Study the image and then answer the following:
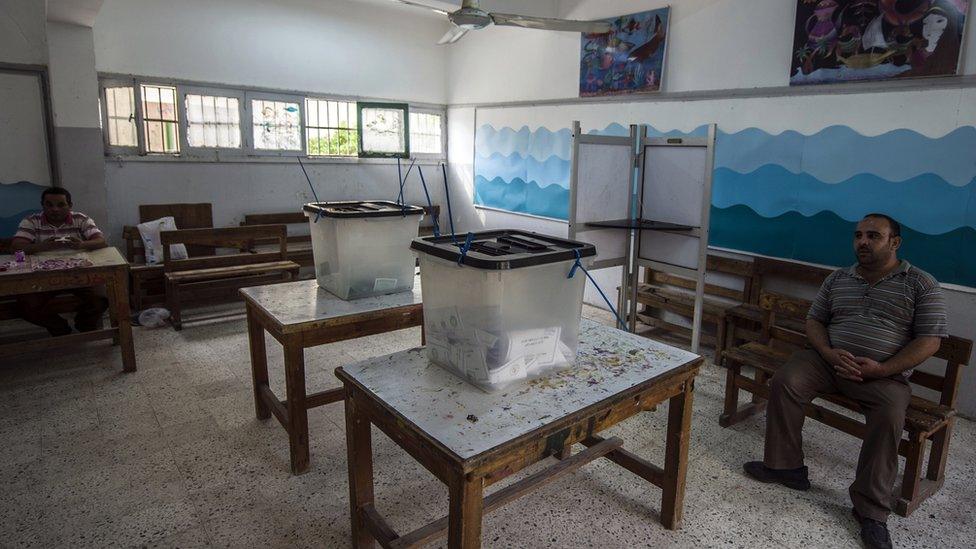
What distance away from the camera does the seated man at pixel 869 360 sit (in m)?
2.27

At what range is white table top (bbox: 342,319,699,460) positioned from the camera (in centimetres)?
150

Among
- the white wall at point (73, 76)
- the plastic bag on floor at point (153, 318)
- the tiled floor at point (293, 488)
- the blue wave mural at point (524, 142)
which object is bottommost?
A: the tiled floor at point (293, 488)

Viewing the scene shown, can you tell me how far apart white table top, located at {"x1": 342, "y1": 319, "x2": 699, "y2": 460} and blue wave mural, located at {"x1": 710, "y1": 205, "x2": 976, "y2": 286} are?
2.27m

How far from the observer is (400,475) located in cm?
258

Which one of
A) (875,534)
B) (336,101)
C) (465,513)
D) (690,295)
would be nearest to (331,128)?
(336,101)

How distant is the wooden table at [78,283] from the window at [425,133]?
3.92 m

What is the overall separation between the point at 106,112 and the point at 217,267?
178 centimetres

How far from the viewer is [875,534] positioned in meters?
2.15

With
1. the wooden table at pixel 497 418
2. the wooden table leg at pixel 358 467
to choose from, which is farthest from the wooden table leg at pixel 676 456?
the wooden table leg at pixel 358 467

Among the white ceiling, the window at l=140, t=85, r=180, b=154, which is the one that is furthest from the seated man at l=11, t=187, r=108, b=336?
the window at l=140, t=85, r=180, b=154

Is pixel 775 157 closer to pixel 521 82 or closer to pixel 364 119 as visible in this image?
pixel 521 82

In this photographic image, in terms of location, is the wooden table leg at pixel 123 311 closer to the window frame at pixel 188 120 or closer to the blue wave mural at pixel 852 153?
the window frame at pixel 188 120

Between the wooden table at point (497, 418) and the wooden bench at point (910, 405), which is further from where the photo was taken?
the wooden bench at point (910, 405)

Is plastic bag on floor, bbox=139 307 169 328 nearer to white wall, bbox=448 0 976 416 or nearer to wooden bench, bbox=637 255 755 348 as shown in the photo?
white wall, bbox=448 0 976 416
